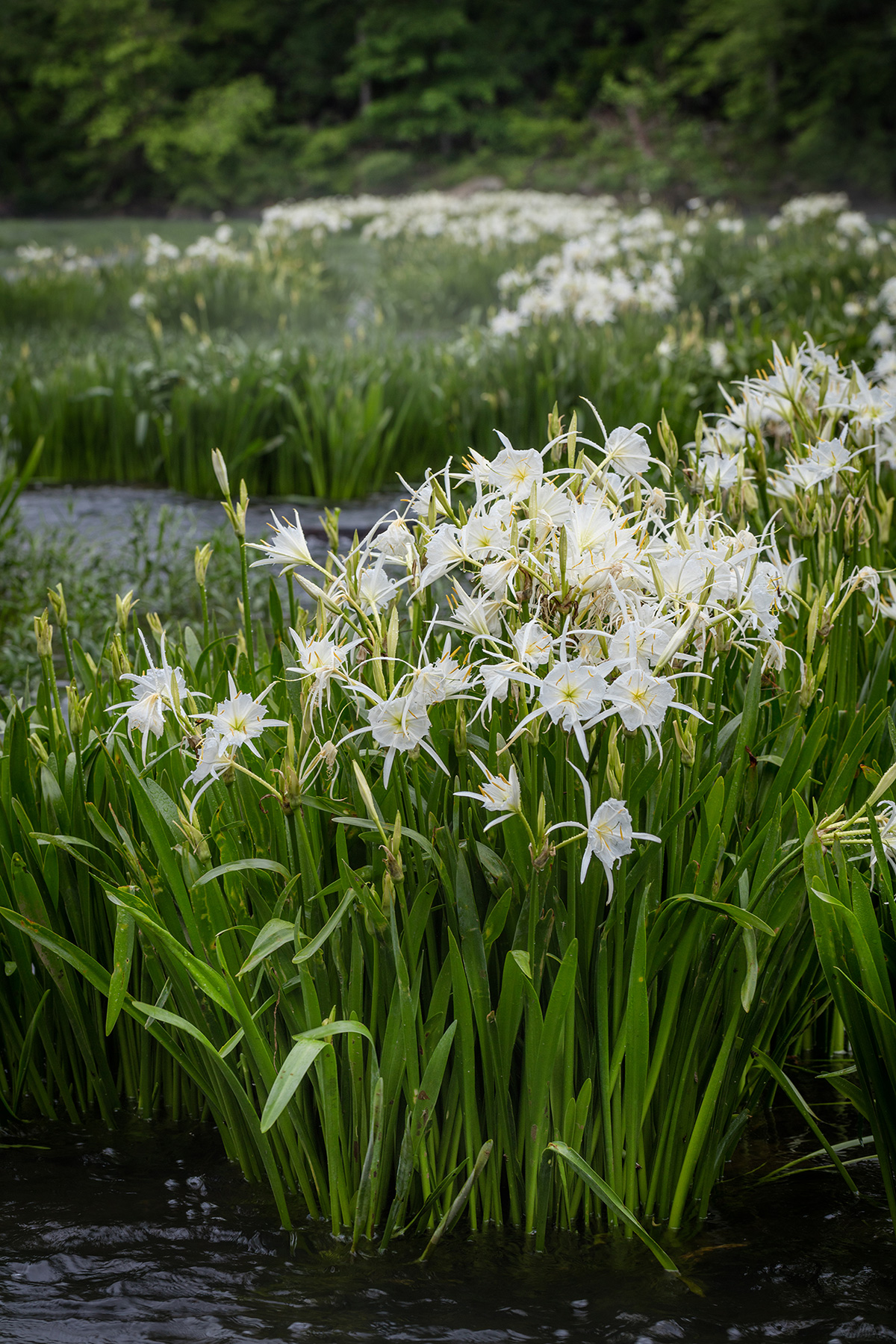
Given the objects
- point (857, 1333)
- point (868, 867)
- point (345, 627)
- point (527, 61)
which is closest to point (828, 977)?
point (868, 867)

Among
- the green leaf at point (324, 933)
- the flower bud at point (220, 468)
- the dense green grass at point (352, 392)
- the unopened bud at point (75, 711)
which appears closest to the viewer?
the green leaf at point (324, 933)

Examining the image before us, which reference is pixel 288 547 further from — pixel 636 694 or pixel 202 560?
pixel 636 694

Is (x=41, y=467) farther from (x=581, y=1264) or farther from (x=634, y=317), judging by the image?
(x=581, y=1264)

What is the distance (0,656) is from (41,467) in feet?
10.2

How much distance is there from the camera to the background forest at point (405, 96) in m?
31.3

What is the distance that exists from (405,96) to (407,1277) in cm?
4210

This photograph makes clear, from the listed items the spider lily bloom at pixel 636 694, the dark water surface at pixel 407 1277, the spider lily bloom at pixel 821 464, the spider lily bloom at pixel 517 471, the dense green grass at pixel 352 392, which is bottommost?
the dark water surface at pixel 407 1277

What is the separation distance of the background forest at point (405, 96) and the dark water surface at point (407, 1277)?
105 feet

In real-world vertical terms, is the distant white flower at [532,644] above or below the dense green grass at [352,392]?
below

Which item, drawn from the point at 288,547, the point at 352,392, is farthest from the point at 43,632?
the point at 352,392

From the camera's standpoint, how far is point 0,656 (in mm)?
3930

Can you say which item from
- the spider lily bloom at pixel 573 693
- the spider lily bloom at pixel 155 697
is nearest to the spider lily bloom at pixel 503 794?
the spider lily bloom at pixel 573 693

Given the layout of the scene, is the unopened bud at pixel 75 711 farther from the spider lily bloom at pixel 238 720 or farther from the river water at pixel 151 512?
the river water at pixel 151 512

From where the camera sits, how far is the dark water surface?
1479 millimetres
